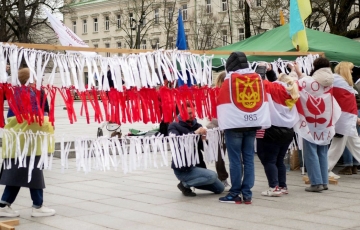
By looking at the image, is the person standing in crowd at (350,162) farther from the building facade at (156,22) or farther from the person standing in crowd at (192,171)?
the building facade at (156,22)

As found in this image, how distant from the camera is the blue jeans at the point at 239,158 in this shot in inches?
293

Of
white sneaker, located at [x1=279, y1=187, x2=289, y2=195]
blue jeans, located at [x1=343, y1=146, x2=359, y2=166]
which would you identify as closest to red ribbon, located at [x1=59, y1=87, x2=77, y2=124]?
white sneaker, located at [x1=279, y1=187, x2=289, y2=195]

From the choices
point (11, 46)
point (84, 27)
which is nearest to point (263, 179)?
point (11, 46)

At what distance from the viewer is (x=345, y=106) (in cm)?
922

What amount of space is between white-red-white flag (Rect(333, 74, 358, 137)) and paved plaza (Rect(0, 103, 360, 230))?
2.75ft

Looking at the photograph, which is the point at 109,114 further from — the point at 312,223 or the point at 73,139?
the point at 312,223

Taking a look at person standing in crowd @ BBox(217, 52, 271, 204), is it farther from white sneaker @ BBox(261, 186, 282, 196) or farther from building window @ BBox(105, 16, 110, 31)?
building window @ BBox(105, 16, 110, 31)

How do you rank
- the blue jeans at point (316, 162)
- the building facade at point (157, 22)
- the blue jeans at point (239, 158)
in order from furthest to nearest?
1. the building facade at point (157, 22)
2. the blue jeans at point (316, 162)
3. the blue jeans at point (239, 158)

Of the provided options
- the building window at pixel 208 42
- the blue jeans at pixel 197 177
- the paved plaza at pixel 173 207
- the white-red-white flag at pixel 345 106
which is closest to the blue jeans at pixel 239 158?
the paved plaza at pixel 173 207

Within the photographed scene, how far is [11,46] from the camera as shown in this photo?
617 centimetres

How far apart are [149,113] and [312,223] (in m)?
2.18

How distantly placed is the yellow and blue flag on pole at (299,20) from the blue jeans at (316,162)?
2.04 metres

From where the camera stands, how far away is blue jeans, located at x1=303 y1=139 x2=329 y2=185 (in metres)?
8.32

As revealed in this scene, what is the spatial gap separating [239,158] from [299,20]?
319 cm
